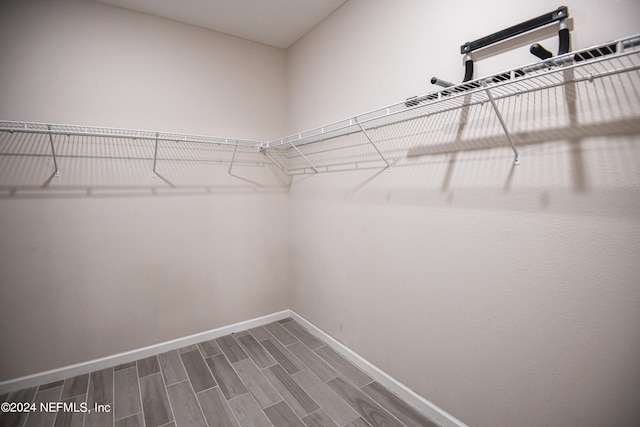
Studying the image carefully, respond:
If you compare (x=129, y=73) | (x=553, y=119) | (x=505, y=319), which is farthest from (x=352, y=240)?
(x=129, y=73)

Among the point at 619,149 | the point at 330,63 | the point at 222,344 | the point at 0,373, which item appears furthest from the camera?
the point at 222,344

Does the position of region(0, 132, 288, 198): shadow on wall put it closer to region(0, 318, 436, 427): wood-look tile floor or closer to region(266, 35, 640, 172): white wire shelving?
region(0, 318, 436, 427): wood-look tile floor

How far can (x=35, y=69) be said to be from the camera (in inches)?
74.2

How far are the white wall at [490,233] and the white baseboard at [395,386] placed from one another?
0.16 ft

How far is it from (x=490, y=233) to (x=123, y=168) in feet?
7.79

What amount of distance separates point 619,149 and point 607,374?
77 cm

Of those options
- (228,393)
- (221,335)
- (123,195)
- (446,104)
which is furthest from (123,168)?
(446,104)

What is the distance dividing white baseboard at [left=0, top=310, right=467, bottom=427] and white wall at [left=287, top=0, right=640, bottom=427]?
65 mm

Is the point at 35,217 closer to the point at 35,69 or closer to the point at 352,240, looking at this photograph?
the point at 35,69

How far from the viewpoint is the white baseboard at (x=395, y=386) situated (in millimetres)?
1553

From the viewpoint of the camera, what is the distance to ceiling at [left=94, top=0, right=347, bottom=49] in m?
2.08

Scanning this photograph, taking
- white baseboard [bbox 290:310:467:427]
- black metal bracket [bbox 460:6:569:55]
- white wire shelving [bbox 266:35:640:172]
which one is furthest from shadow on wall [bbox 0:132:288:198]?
black metal bracket [bbox 460:6:569:55]

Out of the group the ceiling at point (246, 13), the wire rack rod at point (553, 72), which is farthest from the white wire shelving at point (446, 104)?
the ceiling at point (246, 13)

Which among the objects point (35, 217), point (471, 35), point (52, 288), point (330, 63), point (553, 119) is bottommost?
point (52, 288)
